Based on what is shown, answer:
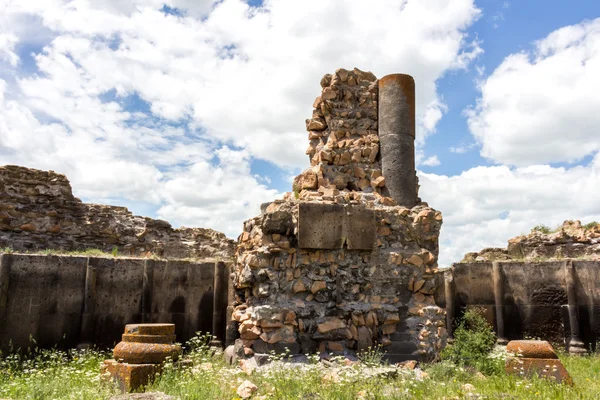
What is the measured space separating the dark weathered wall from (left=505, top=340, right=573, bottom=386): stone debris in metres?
5.37

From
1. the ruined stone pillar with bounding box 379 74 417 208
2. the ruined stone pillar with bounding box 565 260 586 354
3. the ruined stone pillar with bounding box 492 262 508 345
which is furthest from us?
the ruined stone pillar with bounding box 492 262 508 345

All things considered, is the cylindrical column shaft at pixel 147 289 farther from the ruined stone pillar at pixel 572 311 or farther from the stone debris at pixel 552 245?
the ruined stone pillar at pixel 572 311

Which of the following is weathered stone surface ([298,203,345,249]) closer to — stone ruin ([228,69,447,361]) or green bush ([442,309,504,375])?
stone ruin ([228,69,447,361])

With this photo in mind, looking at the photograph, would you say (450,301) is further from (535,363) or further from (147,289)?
(147,289)

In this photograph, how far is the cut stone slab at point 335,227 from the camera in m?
6.89

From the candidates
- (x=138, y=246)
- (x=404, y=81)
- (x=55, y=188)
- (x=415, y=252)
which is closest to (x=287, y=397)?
(x=415, y=252)

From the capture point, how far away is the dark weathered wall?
7465 millimetres

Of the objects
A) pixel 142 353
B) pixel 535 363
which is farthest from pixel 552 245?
pixel 142 353

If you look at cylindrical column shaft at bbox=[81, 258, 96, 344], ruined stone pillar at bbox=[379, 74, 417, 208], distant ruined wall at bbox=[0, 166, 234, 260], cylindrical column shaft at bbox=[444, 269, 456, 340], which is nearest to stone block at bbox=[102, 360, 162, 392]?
cylindrical column shaft at bbox=[81, 258, 96, 344]

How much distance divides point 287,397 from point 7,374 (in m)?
4.56

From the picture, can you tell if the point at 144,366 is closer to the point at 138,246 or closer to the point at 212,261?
the point at 212,261

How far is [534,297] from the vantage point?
9.83m

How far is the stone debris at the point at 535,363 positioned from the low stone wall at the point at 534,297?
135 inches

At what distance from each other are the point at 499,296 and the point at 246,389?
705 cm
